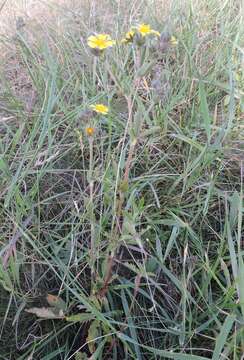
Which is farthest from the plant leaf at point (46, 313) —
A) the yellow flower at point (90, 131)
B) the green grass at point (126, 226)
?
the yellow flower at point (90, 131)

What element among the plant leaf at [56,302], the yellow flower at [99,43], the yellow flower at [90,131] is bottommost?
the plant leaf at [56,302]

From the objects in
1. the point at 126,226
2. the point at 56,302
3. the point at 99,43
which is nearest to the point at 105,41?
the point at 99,43

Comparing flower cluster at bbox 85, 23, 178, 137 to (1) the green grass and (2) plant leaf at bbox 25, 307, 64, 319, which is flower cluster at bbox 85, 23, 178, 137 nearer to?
(1) the green grass

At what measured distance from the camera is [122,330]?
72 centimetres

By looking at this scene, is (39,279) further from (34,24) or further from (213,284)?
(34,24)

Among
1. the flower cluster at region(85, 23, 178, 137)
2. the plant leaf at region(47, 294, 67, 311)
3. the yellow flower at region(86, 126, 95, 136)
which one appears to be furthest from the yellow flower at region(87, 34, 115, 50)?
the plant leaf at region(47, 294, 67, 311)

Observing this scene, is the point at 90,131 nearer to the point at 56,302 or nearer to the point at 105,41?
the point at 105,41

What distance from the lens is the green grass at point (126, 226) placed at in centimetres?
70

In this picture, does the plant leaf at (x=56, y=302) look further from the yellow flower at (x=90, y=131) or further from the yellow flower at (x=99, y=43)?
the yellow flower at (x=99, y=43)

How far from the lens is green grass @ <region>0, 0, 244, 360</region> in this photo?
0.70m

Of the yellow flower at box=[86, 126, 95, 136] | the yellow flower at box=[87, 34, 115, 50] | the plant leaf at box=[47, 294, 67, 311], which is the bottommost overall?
the plant leaf at box=[47, 294, 67, 311]

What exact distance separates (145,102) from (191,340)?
0.57 metres

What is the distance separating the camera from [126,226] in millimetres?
660

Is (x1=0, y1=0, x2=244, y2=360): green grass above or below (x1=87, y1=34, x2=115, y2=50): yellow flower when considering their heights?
below
